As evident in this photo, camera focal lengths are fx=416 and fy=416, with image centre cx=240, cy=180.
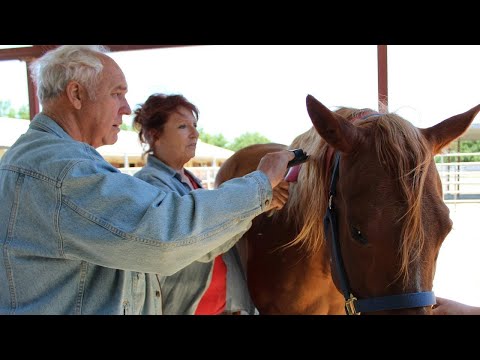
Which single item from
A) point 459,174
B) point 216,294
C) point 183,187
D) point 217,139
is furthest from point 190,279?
point 217,139

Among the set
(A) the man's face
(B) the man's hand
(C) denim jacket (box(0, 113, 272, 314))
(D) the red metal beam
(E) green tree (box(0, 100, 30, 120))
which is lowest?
(C) denim jacket (box(0, 113, 272, 314))

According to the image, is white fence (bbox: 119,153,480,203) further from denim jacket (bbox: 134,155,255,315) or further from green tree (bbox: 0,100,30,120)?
green tree (bbox: 0,100,30,120)

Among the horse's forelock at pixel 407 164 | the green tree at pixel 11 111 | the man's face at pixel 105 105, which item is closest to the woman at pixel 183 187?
the horse's forelock at pixel 407 164

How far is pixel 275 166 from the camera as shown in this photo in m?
1.31

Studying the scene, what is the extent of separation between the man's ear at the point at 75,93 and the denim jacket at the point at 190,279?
72 centimetres

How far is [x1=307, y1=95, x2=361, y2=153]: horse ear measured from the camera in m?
1.38

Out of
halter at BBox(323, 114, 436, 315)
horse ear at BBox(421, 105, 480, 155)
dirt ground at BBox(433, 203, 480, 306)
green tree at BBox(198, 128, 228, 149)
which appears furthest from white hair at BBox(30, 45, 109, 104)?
green tree at BBox(198, 128, 228, 149)

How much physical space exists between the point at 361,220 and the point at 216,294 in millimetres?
832

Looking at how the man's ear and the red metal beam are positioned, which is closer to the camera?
the man's ear

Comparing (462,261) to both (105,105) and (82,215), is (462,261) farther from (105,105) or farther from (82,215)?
(82,215)

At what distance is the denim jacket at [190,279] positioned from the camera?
1727 mm

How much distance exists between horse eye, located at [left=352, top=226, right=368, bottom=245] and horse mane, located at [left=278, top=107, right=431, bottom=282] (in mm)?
124
